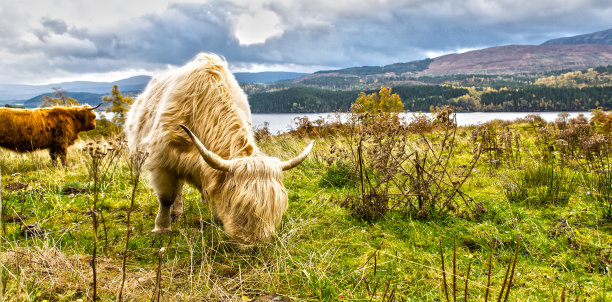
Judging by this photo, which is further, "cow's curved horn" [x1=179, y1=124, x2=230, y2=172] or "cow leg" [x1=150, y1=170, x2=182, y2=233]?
"cow leg" [x1=150, y1=170, x2=182, y2=233]

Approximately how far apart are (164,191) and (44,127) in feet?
22.7

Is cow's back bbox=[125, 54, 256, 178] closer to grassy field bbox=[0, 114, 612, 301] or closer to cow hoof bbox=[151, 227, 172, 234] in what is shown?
grassy field bbox=[0, 114, 612, 301]

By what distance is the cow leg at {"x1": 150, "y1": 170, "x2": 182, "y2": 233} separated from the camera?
401 centimetres

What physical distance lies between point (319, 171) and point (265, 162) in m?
4.06

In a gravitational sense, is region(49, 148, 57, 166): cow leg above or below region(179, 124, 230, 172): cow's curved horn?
below

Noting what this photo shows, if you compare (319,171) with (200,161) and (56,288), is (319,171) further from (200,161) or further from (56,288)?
(56,288)

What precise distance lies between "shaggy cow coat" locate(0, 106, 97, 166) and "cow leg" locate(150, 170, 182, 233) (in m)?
6.19

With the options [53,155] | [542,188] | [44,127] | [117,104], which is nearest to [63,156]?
[53,155]

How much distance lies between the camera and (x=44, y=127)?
8.60 metres

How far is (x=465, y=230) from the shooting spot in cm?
383

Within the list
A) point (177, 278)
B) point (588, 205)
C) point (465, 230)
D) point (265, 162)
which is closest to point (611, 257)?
point (465, 230)

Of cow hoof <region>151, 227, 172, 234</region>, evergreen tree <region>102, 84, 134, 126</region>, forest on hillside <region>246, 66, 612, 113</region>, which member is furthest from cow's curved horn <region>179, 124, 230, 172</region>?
forest on hillside <region>246, 66, 612, 113</region>

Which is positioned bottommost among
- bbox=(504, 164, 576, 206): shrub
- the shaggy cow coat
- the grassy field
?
the grassy field

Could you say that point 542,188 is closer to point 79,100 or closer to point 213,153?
point 213,153
